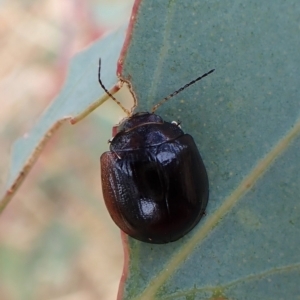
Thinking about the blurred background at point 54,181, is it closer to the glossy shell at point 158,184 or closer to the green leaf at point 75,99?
the green leaf at point 75,99

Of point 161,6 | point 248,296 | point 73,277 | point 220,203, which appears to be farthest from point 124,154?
point 73,277

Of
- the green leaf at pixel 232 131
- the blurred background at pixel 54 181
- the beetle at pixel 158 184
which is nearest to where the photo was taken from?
the green leaf at pixel 232 131

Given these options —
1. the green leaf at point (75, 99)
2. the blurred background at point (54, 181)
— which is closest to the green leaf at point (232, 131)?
the green leaf at point (75, 99)

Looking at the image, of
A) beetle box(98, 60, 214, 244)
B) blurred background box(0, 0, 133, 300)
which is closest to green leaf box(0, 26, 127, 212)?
beetle box(98, 60, 214, 244)

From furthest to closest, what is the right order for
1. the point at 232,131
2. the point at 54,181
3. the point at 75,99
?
1. the point at 54,181
2. the point at 75,99
3. the point at 232,131

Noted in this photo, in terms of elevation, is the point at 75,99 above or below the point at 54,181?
above

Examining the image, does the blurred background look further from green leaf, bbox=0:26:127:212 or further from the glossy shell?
the glossy shell

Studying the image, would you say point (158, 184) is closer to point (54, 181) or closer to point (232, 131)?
point (232, 131)

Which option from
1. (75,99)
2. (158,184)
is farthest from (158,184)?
(75,99)
